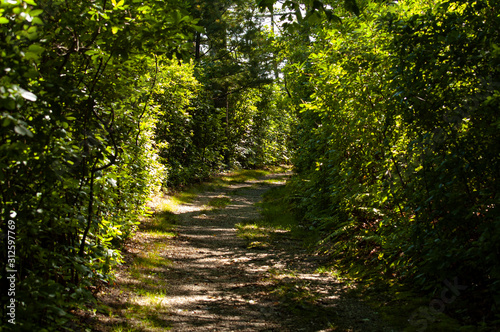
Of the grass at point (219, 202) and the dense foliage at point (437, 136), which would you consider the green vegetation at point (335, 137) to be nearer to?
the dense foliage at point (437, 136)

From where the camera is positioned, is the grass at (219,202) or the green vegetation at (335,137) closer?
the green vegetation at (335,137)

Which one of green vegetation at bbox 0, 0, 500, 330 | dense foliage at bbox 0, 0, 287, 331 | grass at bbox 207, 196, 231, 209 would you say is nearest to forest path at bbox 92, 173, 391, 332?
green vegetation at bbox 0, 0, 500, 330

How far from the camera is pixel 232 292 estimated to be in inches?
222

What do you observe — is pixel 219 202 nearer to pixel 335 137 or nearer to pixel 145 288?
pixel 335 137

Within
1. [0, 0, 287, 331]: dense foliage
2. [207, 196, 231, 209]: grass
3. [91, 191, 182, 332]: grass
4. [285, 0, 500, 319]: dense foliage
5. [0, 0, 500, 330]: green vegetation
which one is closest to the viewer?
[0, 0, 287, 331]: dense foliage

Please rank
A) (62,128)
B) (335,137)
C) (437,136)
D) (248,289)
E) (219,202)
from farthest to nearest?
1. (219,202)
2. (335,137)
3. (248,289)
4. (437,136)
5. (62,128)

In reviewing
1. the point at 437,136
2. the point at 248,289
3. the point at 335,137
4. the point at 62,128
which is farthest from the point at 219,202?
the point at 62,128

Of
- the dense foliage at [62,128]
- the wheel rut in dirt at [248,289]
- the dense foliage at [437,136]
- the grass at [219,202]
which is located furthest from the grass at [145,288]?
the grass at [219,202]

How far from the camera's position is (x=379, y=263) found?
5836 millimetres

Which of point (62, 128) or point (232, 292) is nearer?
point (62, 128)

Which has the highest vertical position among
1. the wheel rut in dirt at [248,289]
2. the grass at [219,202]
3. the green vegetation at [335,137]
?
the green vegetation at [335,137]

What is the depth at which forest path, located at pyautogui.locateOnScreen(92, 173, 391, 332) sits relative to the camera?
14.7 ft

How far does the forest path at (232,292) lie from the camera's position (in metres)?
4.48

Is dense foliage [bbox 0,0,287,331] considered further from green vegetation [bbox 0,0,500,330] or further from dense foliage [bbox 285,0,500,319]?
dense foliage [bbox 285,0,500,319]
